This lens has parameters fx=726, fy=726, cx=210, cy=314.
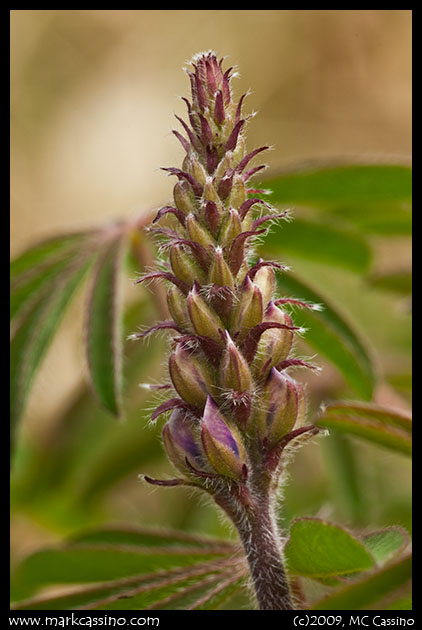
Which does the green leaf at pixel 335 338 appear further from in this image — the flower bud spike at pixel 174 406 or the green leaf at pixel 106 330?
the flower bud spike at pixel 174 406

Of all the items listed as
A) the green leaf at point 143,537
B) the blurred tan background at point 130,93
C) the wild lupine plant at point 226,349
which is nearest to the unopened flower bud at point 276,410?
the wild lupine plant at point 226,349

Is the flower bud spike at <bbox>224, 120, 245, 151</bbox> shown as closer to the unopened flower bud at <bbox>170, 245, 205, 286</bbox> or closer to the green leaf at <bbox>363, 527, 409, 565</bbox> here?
the unopened flower bud at <bbox>170, 245, 205, 286</bbox>

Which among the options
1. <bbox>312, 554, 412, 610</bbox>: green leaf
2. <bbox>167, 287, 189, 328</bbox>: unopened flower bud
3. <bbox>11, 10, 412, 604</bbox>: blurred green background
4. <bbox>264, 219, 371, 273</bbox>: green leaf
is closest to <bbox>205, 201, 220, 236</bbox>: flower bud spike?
<bbox>167, 287, 189, 328</bbox>: unopened flower bud

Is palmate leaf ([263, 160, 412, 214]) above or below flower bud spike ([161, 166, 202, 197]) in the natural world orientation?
above

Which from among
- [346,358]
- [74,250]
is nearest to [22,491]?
[74,250]
